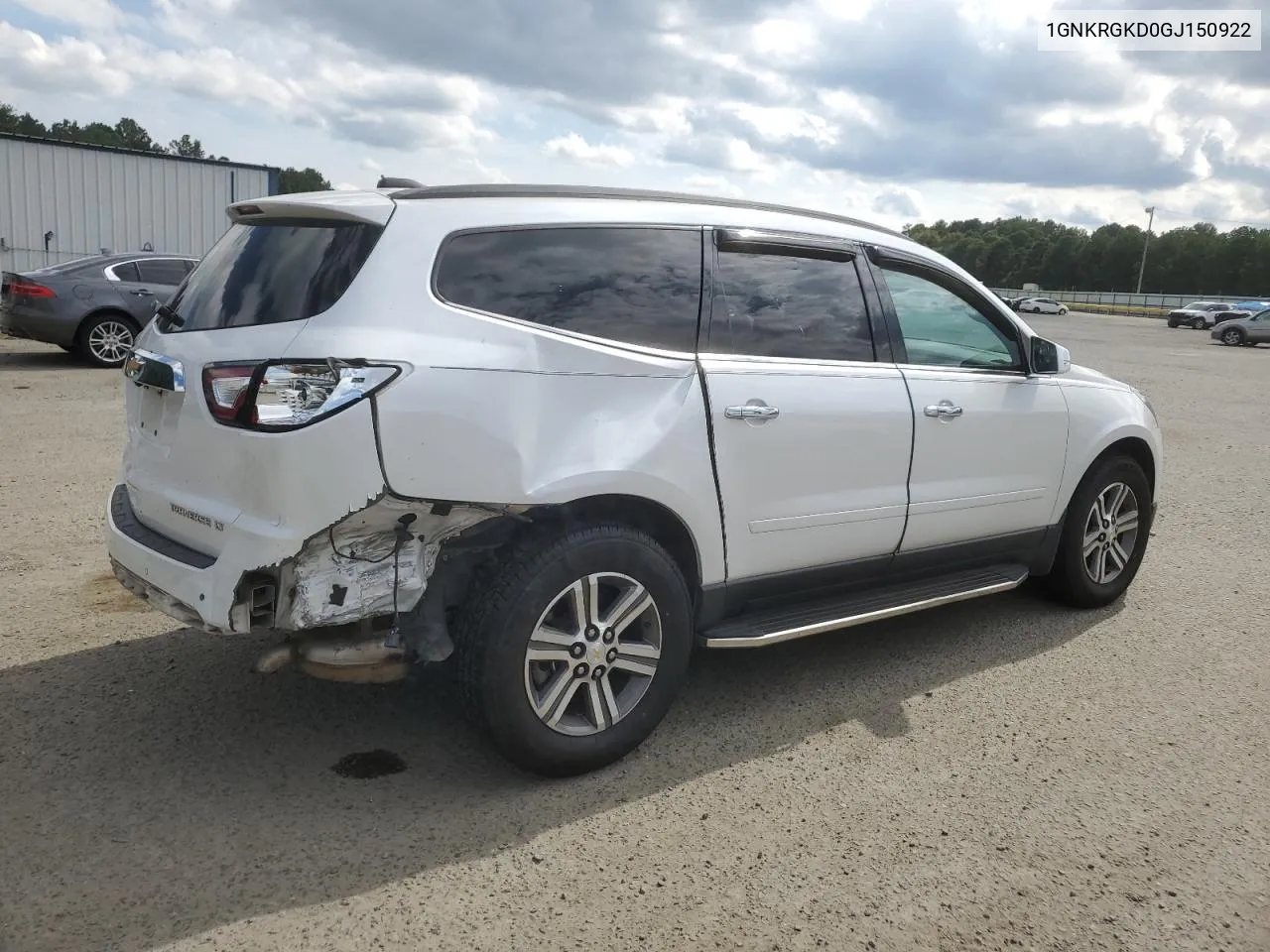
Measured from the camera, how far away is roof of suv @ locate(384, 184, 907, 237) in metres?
3.35

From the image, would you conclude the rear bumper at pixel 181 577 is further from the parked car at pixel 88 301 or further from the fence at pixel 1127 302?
the fence at pixel 1127 302

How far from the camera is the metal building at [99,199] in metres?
19.1

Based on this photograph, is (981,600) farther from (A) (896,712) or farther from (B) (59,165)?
(B) (59,165)

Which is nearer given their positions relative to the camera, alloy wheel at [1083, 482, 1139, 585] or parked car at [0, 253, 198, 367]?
alloy wheel at [1083, 482, 1139, 585]

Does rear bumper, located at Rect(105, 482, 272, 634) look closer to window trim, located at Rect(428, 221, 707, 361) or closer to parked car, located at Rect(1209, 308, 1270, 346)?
window trim, located at Rect(428, 221, 707, 361)

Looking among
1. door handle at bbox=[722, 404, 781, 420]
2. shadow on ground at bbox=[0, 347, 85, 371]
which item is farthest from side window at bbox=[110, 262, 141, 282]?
door handle at bbox=[722, 404, 781, 420]

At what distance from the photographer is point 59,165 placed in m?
19.3

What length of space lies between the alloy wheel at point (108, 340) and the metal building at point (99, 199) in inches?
288

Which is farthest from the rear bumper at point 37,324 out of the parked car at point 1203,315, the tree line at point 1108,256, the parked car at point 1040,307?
the tree line at point 1108,256

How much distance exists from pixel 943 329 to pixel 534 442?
88.9 inches

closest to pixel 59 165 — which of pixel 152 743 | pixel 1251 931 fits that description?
pixel 152 743

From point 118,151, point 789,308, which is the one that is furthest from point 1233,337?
point 789,308

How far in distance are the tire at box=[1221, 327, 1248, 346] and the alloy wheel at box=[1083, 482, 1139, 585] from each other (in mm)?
34239

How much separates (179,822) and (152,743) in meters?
0.58
